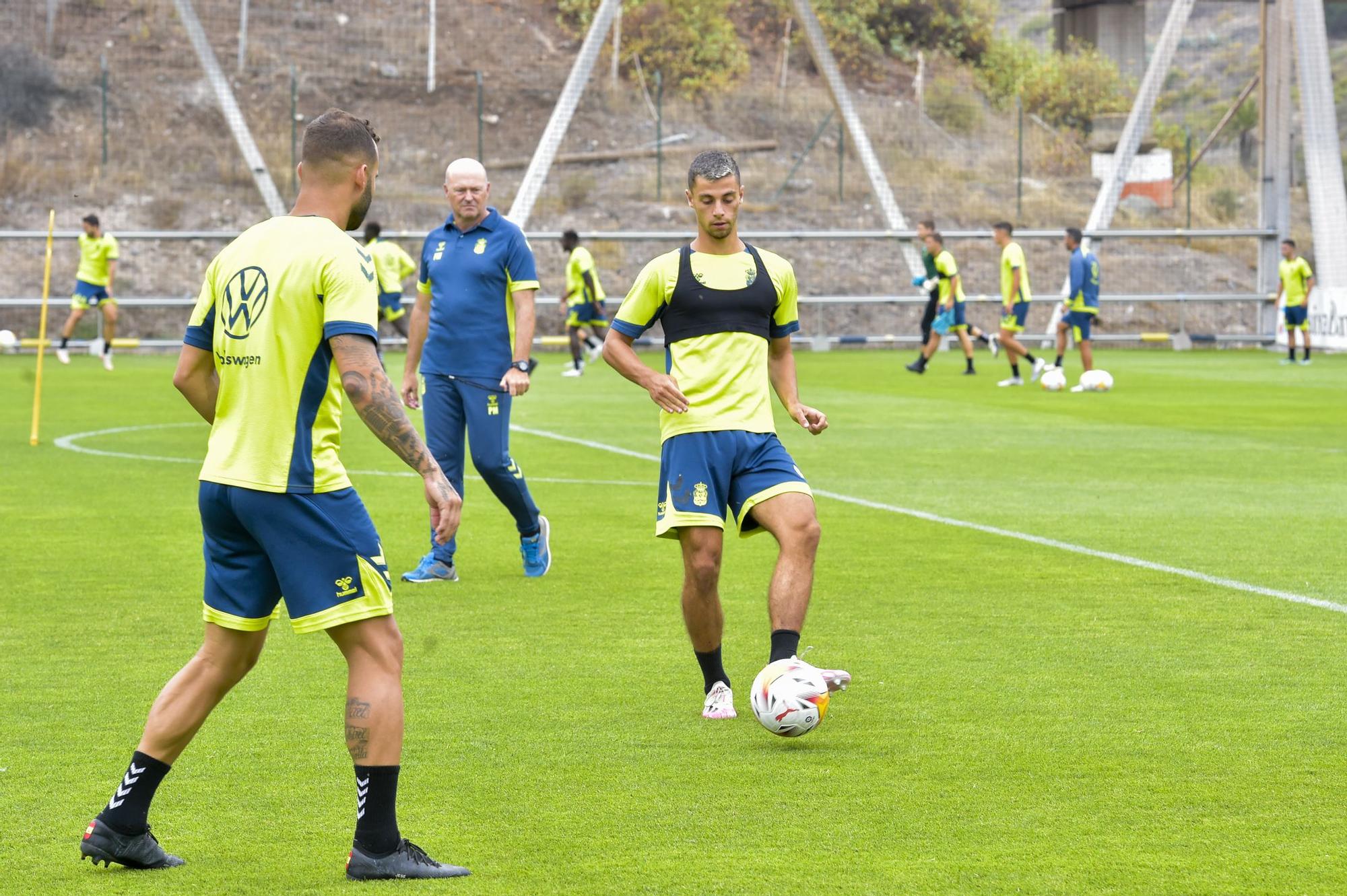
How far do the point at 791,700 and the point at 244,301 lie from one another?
2.33 meters

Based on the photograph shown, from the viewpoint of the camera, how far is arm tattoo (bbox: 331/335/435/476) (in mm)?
4504

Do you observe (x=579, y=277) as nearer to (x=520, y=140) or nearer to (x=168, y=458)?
(x=168, y=458)

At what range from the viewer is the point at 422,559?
953 cm

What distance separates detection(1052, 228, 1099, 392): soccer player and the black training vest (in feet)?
64.0

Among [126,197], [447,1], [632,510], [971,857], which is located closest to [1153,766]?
[971,857]

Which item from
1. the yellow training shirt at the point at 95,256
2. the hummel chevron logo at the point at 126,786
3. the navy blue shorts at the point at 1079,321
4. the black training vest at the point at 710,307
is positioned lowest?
the hummel chevron logo at the point at 126,786

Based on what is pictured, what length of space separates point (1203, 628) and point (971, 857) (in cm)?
362

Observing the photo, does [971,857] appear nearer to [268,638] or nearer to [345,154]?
[345,154]

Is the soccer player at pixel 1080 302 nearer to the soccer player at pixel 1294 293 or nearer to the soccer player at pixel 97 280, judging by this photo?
the soccer player at pixel 1294 293

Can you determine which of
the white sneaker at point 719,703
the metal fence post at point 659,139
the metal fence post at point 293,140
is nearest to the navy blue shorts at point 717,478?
the white sneaker at point 719,703

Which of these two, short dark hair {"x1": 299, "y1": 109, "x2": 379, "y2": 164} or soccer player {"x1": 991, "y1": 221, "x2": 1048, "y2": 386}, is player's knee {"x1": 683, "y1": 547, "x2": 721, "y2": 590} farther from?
soccer player {"x1": 991, "y1": 221, "x2": 1048, "y2": 386}

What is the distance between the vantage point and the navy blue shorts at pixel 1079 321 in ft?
84.9

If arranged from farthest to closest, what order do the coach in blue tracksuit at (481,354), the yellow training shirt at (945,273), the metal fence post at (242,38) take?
the metal fence post at (242,38) < the yellow training shirt at (945,273) < the coach in blue tracksuit at (481,354)

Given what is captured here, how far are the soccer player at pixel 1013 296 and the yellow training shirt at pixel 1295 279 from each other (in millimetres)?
7337
